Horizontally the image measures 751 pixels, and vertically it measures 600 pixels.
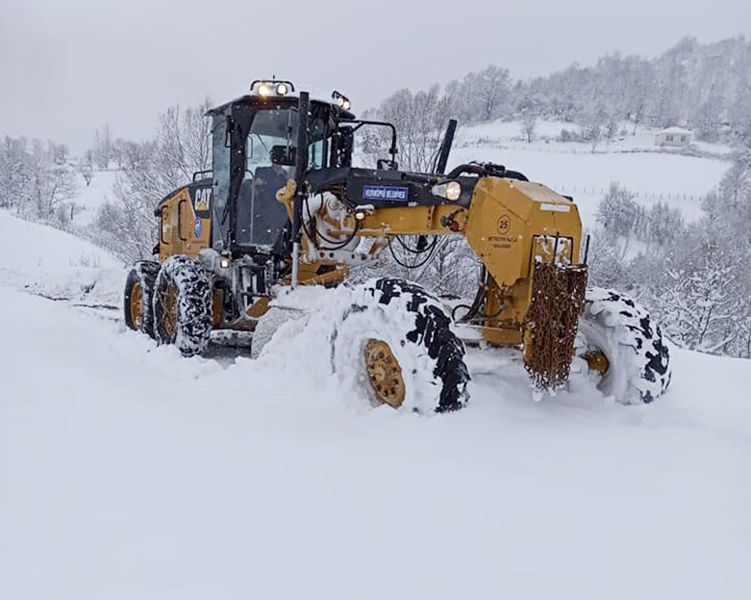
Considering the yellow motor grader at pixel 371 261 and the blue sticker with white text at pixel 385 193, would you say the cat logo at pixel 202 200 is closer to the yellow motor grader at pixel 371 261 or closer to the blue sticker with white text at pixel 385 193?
the yellow motor grader at pixel 371 261

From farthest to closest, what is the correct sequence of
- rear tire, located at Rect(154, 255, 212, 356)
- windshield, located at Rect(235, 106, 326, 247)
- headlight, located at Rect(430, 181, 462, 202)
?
windshield, located at Rect(235, 106, 326, 247) → rear tire, located at Rect(154, 255, 212, 356) → headlight, located at Rect(430, 181, 462, 202)

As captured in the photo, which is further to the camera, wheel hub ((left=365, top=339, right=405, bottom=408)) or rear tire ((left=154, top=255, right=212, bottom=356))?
rear tire ((left=154, top=255, right=212, bottom=356))

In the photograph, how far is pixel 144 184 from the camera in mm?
22703

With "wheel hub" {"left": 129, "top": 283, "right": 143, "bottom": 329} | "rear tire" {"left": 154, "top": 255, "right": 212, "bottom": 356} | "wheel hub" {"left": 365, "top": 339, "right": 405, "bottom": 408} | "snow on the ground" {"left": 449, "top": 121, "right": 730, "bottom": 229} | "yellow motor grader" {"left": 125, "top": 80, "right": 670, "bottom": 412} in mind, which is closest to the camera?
"yellow motor grader" {"left": 125, "top": 80, "right": 670, "bottom": 412}

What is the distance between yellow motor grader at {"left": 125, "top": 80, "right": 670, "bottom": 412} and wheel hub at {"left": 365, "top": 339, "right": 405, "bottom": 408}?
12mm

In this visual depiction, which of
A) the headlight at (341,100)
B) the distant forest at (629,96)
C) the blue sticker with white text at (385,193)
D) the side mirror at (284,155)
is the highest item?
the distant forest at (629,96)

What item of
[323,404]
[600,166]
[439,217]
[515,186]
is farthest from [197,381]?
[600,166]

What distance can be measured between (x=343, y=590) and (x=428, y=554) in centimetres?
38

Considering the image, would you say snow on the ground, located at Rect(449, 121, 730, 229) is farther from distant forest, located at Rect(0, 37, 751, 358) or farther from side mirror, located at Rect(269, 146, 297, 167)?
side mirror, located at Rect(269, 146, 297, 167)

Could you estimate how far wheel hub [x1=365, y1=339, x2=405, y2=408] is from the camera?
4.13 meters

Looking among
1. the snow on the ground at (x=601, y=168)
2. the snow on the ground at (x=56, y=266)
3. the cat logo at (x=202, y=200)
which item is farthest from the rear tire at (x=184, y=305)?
the snow on the ground at (x=601, y=168)

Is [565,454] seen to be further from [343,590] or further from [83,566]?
[83,566]

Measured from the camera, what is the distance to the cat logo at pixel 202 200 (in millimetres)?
7375

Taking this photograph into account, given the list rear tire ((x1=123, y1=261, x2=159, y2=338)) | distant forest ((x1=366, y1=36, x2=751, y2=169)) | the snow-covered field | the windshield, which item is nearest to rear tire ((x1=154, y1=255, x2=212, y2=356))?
rear tire ((x1=123, y1=261, x2=159, y2=338))
